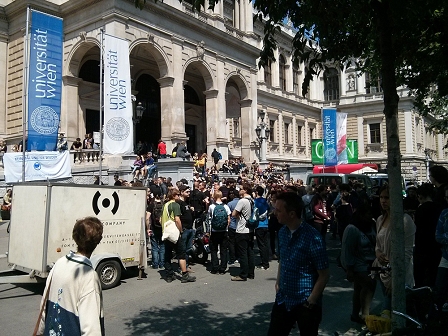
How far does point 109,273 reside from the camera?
25.5ft

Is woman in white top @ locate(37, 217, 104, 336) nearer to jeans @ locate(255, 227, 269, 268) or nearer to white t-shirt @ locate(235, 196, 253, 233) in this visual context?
white t-shirt @ locate(235, 196, 253, 233)

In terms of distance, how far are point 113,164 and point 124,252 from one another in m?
12.5

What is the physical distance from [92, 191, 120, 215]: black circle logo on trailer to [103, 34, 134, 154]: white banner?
293 inches

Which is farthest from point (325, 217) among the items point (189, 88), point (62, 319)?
point (189, 88)

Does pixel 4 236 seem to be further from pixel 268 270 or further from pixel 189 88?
pixel 189 88

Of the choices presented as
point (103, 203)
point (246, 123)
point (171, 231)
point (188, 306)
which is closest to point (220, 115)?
point (246, 123)

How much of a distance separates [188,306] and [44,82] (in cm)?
1085

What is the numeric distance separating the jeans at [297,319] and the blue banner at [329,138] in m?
21.8

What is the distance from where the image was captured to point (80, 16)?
896 inches

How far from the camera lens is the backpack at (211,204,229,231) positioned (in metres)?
8.64

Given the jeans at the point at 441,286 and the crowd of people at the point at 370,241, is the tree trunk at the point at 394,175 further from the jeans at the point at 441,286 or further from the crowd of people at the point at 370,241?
the jeans at the point at 441,286

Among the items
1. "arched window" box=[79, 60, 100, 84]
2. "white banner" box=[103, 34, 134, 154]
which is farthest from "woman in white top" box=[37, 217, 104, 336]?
"arched window" box=[79, 60, 100, 84]

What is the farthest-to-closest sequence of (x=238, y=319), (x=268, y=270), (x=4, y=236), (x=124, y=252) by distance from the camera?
(x=4, y=236) → (x=268, y=270) → (x=124, y=252) → (x=238, y=319)

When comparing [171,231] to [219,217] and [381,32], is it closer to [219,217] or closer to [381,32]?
[219,217]
